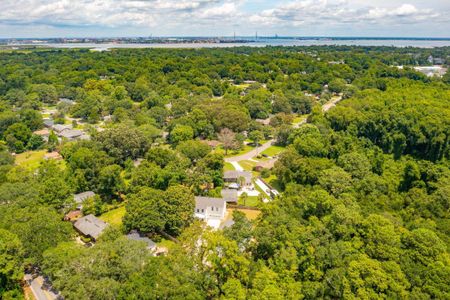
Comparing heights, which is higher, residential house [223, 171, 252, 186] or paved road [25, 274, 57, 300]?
residential house [223, 171, 252, 186]

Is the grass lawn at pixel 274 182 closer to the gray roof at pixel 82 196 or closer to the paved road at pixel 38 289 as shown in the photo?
the gray roof at pixel 82 196

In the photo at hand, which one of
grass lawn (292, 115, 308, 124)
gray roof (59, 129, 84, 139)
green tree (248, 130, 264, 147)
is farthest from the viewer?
grass lawn (292, 115, 308, 124)

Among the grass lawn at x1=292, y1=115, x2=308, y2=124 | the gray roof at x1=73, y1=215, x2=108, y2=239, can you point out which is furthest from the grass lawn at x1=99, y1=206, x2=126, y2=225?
the grass lawn at x1=292, y1=115, x2=308, y2=124

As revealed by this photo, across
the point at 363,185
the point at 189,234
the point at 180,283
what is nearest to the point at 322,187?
the point at 363,185

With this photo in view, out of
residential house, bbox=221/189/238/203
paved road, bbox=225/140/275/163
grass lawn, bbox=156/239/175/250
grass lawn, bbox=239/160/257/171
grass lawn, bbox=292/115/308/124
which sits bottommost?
grass lawn, bbox=156/239/175/250

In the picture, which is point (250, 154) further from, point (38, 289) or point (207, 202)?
point (38, 289)

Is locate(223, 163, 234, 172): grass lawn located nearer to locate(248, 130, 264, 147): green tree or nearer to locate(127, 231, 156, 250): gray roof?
locate(248, 130, 264, 147): green tree
